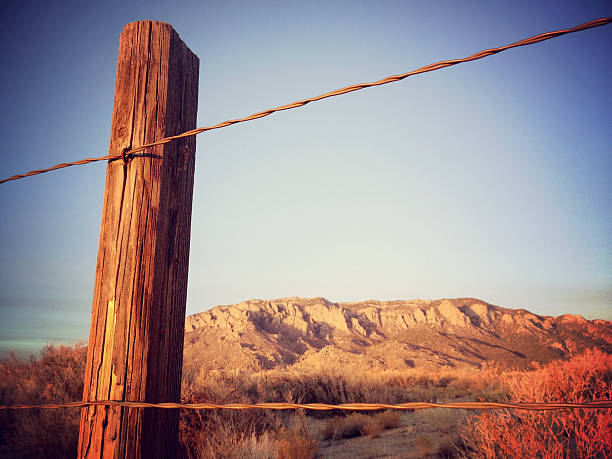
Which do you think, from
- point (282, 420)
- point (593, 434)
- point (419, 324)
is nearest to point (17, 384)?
point (282, 420)

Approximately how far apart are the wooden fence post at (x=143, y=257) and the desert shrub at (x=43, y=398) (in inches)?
217

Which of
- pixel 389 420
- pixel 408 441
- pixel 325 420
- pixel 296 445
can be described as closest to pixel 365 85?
pixel 296 445

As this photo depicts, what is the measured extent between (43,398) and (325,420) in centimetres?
622

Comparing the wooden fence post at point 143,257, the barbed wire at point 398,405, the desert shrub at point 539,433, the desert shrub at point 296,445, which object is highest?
the wooden fence post at point 143,257

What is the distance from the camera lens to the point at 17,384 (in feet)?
30.2

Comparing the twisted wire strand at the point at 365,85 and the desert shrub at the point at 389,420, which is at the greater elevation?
the twisted wire strand at the point at 365,85

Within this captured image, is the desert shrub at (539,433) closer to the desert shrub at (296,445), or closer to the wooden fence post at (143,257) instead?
the desert shrub at (296,445)

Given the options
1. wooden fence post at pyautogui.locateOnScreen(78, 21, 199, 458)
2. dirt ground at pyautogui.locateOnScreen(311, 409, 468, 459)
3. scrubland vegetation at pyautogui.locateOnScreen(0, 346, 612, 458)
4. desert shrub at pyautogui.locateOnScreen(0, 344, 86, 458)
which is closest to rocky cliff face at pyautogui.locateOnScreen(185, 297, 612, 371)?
scrubland vegetation at pyautogui.locateOnScreen(0, 346, 612, 458)

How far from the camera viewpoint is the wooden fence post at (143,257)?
4.91 ft

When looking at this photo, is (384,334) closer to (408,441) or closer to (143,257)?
(408,441)

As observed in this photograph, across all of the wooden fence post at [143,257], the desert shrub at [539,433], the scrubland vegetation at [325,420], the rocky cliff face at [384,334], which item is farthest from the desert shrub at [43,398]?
the rocky cliff face at [384,334]

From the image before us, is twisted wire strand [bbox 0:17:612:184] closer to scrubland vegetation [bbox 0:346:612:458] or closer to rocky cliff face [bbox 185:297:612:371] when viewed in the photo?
scrubland vegetation [bbox 0:346:612:458]

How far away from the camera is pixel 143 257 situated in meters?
1.60

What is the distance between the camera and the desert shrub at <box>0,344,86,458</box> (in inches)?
228
